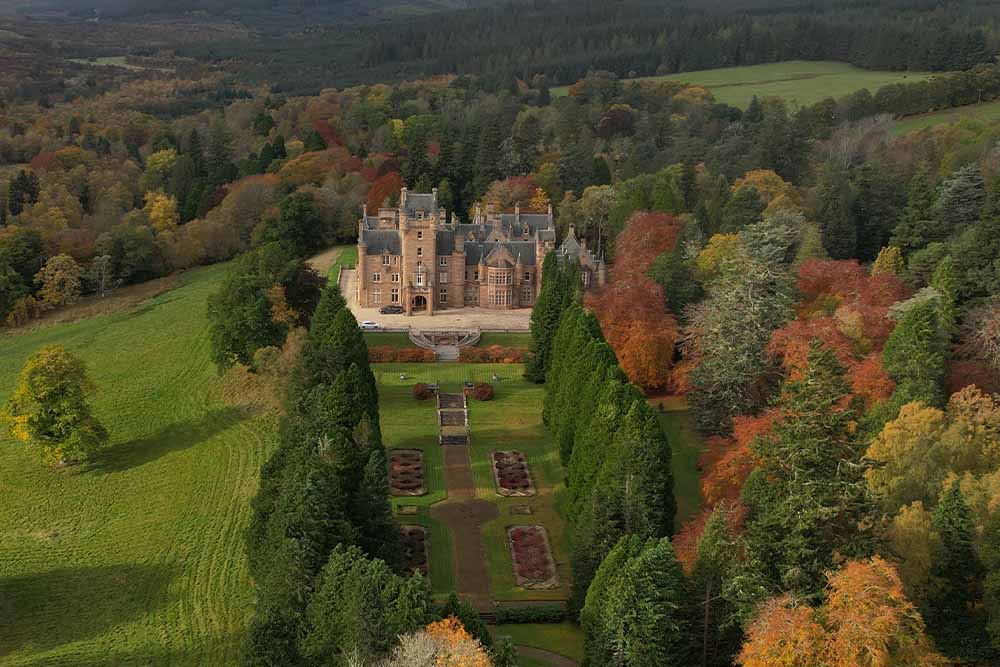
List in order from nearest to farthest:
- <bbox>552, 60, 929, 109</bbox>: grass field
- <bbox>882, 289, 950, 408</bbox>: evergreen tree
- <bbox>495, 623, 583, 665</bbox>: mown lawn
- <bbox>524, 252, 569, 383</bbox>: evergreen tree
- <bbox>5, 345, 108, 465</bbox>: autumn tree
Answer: <bbox>495, 623, 583, 665</bbox>: mown lawn
<bbox>882, 289, 950, 408</bbox>: evergreen tree
<bbox>5, 345, 108, 465</bbox>: autumn tree
<bbox>524, 252, 569, 383</bbox>: evergreen tree
<bbox>552, 60, 929, 109</bbox>: grass field

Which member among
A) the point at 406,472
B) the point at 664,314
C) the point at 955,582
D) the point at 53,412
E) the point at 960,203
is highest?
the point at 960,203

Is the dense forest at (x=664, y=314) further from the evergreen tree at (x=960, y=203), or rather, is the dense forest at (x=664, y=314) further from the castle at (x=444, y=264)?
the castle at (x=444, y=264)

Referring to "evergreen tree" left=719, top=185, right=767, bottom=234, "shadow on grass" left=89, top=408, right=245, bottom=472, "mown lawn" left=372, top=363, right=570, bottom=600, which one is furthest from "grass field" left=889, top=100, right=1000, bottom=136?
"shadow on grass" left=89, top=408, right=245, bottom=472

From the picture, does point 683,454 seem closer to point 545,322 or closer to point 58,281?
point 545,322

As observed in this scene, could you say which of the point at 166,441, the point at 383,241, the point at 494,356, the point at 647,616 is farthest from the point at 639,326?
the point at 647,616

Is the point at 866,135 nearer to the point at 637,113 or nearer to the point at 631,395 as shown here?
the point at 637,113

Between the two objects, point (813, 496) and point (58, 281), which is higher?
point (813, 496)

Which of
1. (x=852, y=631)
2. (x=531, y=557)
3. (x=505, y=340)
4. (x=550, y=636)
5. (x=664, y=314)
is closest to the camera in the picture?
(x=852, y=631)

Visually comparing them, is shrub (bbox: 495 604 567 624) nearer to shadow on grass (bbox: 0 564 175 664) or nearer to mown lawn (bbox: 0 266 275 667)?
mown lawn (bbox: 0 266 275 667)
